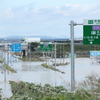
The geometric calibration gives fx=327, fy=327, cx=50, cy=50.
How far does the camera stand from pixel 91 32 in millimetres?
12414

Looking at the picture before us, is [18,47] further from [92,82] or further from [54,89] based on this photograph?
[92,82]

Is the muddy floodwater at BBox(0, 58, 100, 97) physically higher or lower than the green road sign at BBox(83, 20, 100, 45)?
lower

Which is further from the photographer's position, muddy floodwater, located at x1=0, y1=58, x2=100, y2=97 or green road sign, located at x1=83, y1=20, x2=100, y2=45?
muddy floodwater, located at x1=0, y1=58, x2=100, y2=97

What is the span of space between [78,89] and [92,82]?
2.10 feet

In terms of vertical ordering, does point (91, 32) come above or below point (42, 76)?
above

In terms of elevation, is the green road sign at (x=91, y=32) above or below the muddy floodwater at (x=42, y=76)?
above

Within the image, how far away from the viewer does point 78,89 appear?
27.7ft

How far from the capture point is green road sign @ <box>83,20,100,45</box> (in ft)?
40.4

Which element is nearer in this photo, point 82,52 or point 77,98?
point 77,98

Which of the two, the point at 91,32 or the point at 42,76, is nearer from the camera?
the point at 91,32

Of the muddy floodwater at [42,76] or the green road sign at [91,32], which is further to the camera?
the muddy floodwater at [42,76]

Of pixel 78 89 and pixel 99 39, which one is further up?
pixel 99 39

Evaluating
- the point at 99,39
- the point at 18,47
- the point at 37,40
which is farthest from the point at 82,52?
the point at 99,39

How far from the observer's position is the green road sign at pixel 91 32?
12312 millimetres
